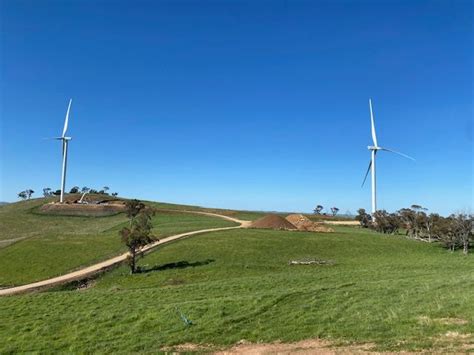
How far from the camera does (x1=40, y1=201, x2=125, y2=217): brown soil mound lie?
358ft

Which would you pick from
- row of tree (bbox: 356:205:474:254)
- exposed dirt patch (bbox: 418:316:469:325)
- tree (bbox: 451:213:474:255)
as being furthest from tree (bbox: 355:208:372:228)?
exposed dirt patch (bbox: 418:316:469:325)

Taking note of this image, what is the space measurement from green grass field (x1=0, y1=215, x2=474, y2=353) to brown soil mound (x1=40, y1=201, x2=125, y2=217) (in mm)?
69768

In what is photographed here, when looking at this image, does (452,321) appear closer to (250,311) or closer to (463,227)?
(250,311)

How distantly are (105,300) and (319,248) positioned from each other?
104 feet

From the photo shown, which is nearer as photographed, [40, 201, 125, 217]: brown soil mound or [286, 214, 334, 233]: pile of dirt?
[286, 214, 334, 233]: pile of dirt

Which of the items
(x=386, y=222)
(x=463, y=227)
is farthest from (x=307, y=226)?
(x=463, y=227)

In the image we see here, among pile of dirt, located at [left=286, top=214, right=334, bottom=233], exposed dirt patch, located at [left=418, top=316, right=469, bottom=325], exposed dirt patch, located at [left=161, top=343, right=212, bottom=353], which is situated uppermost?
pile of dirt, located at [left=286, top=214, right=334, bottom=233]

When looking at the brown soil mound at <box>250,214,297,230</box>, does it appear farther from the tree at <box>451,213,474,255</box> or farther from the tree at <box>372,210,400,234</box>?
the tree at <box>451,213,474,255</box>

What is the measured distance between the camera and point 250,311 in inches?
877

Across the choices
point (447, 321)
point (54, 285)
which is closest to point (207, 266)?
point (54, 285)

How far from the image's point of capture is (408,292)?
24.9 metres

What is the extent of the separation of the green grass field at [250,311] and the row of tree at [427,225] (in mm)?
16301

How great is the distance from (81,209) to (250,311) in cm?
9722

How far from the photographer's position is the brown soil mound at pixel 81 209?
109000 millimetres
